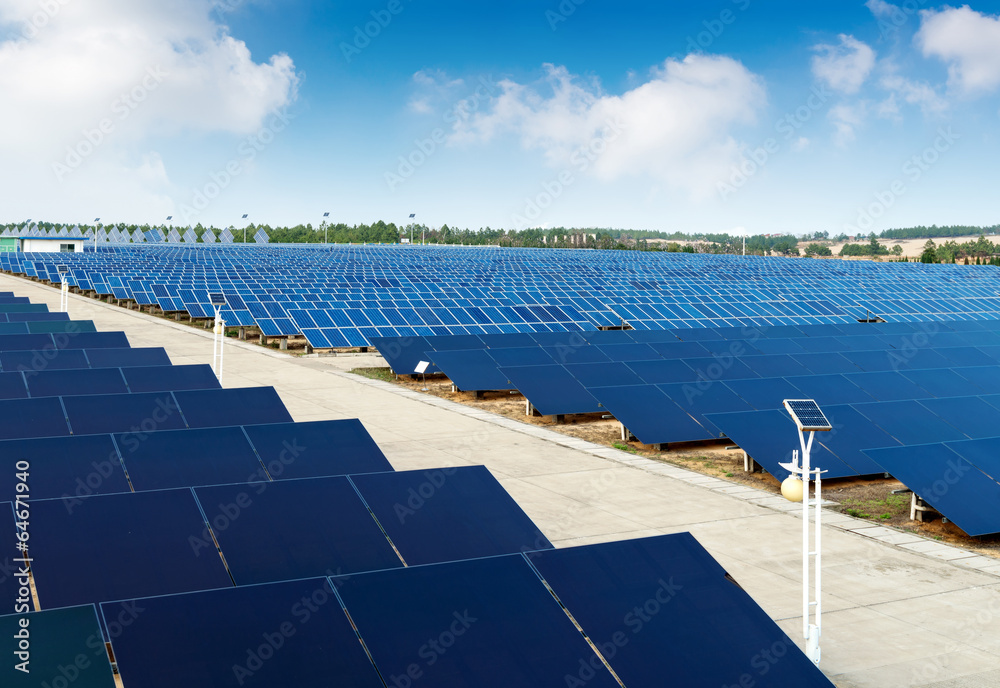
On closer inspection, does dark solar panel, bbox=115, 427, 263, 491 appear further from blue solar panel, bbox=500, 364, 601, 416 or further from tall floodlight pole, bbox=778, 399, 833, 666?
blue solar panel, bbox=500, 364, 601, 416

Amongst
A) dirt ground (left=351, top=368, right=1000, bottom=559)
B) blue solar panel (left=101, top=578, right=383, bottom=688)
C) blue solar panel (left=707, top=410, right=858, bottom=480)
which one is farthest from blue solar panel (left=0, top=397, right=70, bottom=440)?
blue solar panel (left=707, top=410, right=858, bottom=480)

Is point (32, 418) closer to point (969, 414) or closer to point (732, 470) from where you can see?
point (732, 470)

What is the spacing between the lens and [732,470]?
19.5 metres

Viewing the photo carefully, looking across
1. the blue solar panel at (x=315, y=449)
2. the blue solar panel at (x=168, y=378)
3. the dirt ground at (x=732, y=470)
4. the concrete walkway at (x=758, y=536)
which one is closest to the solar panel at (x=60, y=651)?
the concrete walkway at (x=758, y=536)

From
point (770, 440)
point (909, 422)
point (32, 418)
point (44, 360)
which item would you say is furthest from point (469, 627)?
point (44, 360)

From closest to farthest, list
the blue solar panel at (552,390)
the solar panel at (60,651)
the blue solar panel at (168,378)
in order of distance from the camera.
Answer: the solar panel at (60,651)
the blue solar panel at (168,378)
the blue solar panel at (552,390)

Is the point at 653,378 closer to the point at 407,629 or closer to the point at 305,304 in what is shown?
the point at 407,629

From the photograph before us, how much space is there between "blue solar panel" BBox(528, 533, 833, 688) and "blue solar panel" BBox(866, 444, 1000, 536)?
309 inches

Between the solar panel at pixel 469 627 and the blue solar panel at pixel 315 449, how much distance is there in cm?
547

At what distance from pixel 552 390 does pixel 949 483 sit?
11527 millimetres

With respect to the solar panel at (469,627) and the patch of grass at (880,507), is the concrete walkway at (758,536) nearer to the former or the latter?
the patch of grass at (880,507)

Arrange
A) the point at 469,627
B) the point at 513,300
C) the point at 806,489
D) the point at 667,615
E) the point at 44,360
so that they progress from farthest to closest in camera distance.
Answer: the point at 513,300
the point at 44,360
the point at 806,489
the point at 667,615
the point at 469,627

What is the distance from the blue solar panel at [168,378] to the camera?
19.3 metres

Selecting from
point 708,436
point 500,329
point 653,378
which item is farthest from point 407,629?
point 500,329
